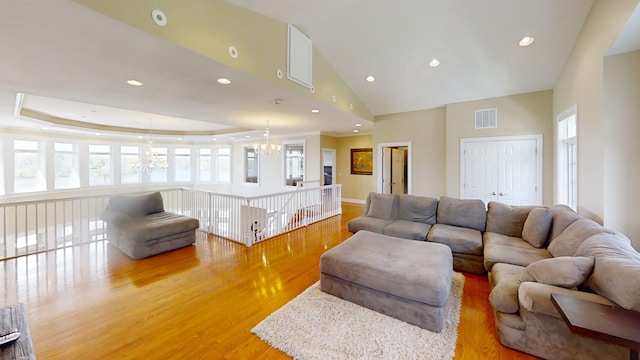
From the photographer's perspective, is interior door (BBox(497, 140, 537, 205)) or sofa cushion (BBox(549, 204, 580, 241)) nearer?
sofa cushion (BBox(549, 204, 580, 241))

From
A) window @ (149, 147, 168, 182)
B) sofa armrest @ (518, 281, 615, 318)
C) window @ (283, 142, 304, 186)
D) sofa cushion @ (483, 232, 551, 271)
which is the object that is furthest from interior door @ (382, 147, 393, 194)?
window @ (149, 147, 168, 182)

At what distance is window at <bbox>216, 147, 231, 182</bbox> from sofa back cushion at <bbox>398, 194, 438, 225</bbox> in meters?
8.69

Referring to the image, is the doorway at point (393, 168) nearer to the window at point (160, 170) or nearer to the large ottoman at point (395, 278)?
the large ottoman at point (395, 278)

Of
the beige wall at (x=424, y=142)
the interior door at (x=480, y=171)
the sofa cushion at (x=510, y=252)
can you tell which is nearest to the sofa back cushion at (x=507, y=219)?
the sofa cushion at (x=510, y=252)

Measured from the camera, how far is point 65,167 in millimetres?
8359

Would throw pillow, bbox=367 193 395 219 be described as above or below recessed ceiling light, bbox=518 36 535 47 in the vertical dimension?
below

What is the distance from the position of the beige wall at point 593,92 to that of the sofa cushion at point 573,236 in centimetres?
48

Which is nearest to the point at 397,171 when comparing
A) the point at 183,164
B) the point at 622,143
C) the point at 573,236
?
the point at 622,143

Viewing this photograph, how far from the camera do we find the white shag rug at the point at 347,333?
1.92 meters

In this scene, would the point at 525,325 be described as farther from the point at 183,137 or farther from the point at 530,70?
the point at 183,137

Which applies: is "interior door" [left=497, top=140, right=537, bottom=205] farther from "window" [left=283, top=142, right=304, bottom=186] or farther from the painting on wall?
"window" [left=283, top=142, right=304, bottom=186]

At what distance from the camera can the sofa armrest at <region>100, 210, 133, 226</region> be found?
4.18m

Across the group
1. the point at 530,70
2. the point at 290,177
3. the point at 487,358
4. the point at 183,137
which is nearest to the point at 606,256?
the point at 487,358

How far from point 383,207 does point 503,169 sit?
2883mm
